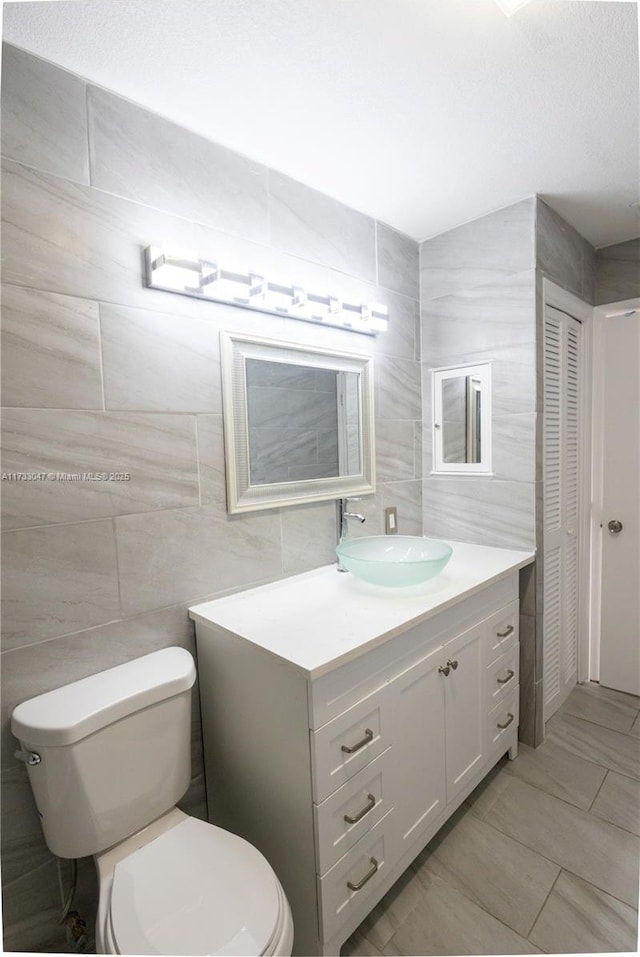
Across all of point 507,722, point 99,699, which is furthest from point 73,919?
point 507,722

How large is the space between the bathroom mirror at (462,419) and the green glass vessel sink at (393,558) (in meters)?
0.48

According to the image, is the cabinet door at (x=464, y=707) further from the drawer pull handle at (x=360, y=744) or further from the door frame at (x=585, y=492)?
the door frame at (x=585, y=492)

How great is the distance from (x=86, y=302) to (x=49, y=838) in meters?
1.29

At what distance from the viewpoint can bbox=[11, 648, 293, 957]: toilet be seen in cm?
84

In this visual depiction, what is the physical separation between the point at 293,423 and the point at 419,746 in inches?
44.7

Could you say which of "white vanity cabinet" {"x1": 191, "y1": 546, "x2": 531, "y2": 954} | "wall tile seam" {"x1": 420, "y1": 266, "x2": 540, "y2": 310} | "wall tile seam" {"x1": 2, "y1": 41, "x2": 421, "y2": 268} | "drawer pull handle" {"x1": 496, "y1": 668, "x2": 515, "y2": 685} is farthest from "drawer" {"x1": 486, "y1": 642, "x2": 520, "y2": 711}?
"wall tile seam" {"x1": 2, "y1": 41, "x2": 421, "y2": 268}

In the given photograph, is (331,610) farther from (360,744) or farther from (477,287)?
(477,287)

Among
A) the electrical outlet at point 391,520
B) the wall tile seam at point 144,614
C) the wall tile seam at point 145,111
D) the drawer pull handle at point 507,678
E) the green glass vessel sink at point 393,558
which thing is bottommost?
the drawer pull handle at point 507,678

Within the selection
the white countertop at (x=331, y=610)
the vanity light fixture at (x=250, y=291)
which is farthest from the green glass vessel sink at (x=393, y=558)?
the vanity light fixture at (x=250, y=291)

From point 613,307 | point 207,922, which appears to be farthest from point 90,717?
point 613,307

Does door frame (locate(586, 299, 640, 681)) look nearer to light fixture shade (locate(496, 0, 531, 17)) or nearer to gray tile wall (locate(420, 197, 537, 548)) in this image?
gray tile wall (locate(420, 197, 537, 548))

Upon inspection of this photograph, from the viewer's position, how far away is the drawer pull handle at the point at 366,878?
110cm

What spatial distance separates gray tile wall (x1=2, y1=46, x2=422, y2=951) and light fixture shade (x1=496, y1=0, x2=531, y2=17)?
801 mm

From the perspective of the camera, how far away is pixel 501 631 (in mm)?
1698
